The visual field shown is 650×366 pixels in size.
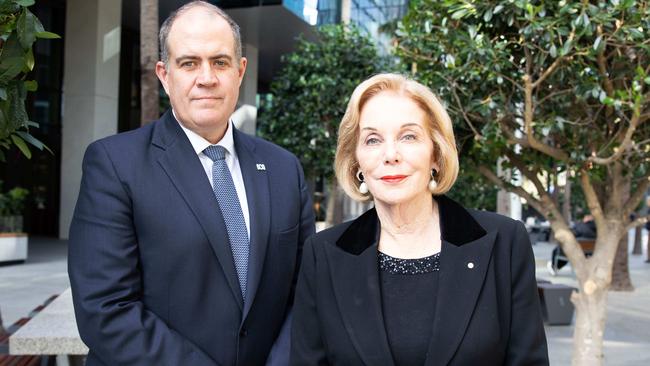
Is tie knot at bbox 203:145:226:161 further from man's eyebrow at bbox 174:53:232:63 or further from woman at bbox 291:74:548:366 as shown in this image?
woman at bbox 291:74:548:366

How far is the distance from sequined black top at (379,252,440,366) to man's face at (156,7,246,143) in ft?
2.72

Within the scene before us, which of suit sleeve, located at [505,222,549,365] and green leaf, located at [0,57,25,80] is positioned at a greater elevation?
green leaf, located at [0,57,25,80]

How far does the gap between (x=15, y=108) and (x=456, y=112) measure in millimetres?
4587

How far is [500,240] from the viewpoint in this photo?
2.25 m

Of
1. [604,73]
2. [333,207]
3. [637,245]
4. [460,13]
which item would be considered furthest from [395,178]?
[637,245]

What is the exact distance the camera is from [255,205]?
8.21 ft

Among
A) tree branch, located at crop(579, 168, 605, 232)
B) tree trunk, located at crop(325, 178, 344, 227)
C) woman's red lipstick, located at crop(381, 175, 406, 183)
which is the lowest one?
tree trunk, located at crop(325, 178, 344, 227)

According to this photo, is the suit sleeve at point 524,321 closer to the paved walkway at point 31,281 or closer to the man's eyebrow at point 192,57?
the man's eyebrow at point 192,57

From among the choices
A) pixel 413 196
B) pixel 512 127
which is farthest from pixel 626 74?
pixel 413 196

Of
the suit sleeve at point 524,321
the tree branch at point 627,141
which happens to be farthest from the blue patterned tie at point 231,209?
the tree branch at point 627,141

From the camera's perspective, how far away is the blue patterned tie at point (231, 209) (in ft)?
7.99

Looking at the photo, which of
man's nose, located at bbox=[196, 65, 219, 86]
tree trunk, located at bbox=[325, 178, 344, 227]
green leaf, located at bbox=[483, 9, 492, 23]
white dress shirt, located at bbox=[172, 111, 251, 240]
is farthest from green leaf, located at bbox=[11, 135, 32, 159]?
tree trunk, located at bbox=[325, 178, 344, 227]

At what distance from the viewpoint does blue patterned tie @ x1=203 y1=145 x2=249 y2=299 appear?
2436mm

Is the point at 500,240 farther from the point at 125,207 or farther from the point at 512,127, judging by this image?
the point at 512,127
